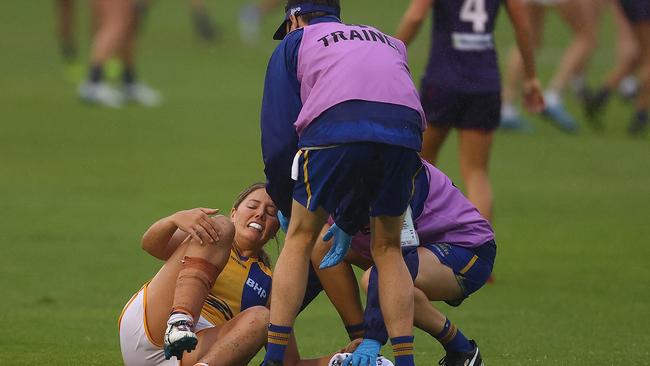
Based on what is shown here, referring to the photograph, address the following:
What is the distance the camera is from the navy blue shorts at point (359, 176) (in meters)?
5.27

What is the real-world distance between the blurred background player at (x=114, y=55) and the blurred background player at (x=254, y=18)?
6.40 metres

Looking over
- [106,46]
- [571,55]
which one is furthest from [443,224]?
[106,46]

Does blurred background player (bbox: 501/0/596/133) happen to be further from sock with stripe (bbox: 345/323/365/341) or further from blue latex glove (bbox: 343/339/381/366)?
blue latex glove (bbox: 343/339/381/366)

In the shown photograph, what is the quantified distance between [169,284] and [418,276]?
1.11 metres

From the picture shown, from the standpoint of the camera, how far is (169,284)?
5.66 meters

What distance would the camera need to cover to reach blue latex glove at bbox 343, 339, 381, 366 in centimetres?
545

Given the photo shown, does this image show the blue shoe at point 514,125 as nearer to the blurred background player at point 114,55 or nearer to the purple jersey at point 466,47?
the blurred background player at point 114,55

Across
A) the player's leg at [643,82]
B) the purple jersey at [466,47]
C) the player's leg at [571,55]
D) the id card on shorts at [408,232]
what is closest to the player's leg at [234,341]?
the id card on shorts at [408,232]

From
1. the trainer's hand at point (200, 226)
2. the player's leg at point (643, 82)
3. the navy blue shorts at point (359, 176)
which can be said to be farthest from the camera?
the player's leg at point (643, 82)

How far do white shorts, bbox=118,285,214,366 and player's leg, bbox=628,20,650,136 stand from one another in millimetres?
9706

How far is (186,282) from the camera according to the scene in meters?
5.50

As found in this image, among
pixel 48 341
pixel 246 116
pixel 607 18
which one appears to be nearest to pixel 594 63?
pixel 607 18

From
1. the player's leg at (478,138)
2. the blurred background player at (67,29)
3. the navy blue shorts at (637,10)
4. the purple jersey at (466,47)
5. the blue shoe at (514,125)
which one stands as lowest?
the blue shoe at (514,125)

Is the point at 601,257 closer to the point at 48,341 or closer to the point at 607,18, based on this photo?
the point at 48,341
